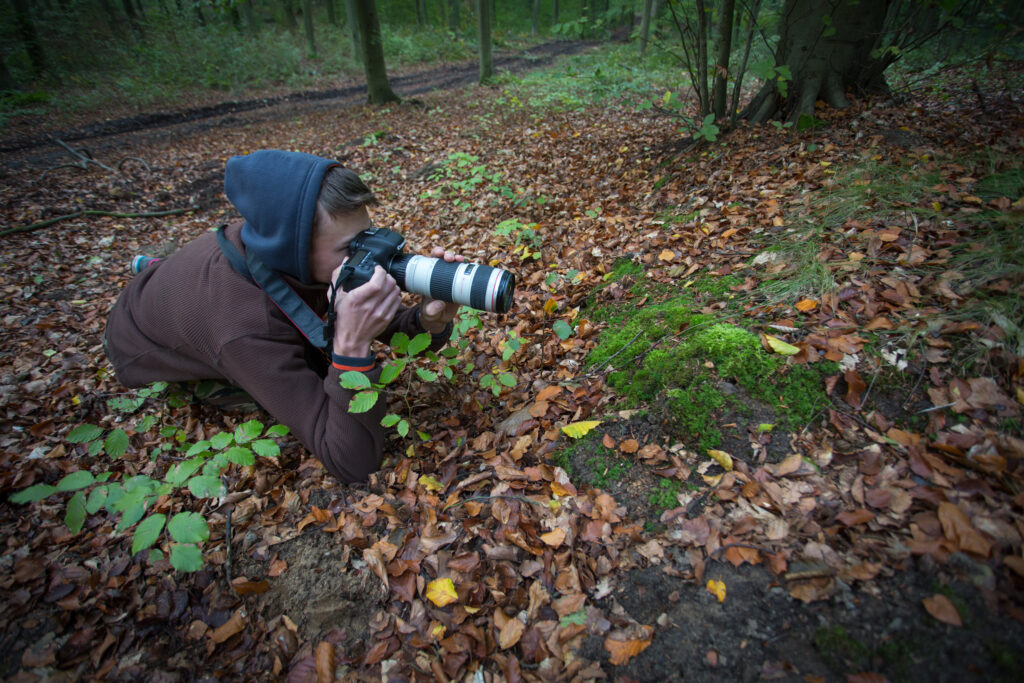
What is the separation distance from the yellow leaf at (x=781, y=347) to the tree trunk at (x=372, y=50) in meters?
11.9

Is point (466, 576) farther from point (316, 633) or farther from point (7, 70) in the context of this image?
point (7, 70)

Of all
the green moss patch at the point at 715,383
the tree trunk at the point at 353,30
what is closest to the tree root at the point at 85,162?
the green moss patch at the point at 715,383

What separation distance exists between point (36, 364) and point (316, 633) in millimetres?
3419

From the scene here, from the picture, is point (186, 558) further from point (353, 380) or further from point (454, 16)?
point (454, 16)

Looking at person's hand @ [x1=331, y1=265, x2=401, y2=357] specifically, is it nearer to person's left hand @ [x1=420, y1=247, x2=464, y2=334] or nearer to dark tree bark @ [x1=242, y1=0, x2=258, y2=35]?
person's left hand @ [x1=420, y1=247, x2=464, y2=334]

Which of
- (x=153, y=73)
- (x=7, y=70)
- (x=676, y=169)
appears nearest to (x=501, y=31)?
(x=153, y=73)

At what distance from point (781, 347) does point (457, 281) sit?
154cm

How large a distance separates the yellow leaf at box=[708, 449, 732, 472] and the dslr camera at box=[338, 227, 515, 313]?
3.67ft

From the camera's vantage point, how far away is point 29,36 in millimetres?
13664

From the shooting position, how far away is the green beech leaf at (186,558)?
1.48 m

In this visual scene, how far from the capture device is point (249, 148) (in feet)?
31.3

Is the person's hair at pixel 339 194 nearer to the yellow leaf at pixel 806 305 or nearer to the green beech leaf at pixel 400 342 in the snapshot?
the green beech leaf at pixel 400 342

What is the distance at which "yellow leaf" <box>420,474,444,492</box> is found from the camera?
2.23 meters

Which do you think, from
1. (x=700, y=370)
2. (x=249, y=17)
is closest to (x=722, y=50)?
(x=700, y=370)
